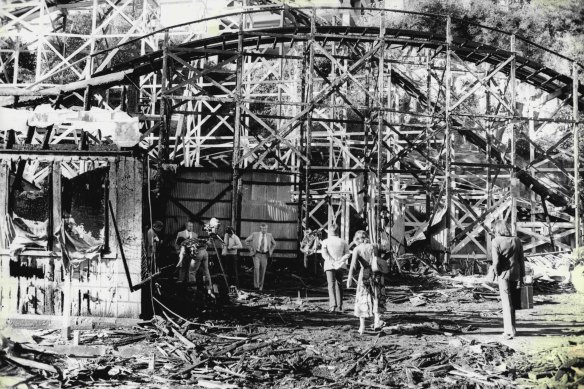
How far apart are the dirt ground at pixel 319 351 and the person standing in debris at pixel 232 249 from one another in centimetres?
227

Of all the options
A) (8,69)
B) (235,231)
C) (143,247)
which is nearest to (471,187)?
(235,231)

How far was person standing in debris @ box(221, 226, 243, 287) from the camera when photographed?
14938 mm

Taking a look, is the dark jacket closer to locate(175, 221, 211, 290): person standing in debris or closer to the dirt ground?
the dirt ground

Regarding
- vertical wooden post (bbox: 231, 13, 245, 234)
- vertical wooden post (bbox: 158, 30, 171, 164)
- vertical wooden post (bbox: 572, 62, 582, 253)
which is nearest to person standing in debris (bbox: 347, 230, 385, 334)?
vertical wooden post (bbox: 231, 13, 245, 234)

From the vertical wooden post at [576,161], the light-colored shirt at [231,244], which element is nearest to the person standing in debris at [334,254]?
the light-colored shirt at [231,244]

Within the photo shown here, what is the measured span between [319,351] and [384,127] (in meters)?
14.8

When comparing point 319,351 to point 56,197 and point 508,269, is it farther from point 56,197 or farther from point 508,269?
point 56,197

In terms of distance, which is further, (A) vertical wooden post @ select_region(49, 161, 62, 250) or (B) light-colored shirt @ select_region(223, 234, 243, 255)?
(B) light-colored shirt @ select_region(223, 234, 243, 255)

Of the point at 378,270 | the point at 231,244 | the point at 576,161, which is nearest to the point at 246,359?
the point at 378,270

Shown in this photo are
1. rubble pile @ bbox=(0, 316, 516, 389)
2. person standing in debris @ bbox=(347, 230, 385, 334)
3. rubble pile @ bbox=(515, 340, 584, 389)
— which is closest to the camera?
rubble pile @ bbox=(515, 340, 584, 389)

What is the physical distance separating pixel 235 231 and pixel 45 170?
564 cm

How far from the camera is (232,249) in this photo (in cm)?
1506

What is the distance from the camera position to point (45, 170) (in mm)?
11562

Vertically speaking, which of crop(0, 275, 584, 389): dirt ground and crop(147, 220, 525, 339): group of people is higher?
crop(147, 220, 525, 339): group of people
